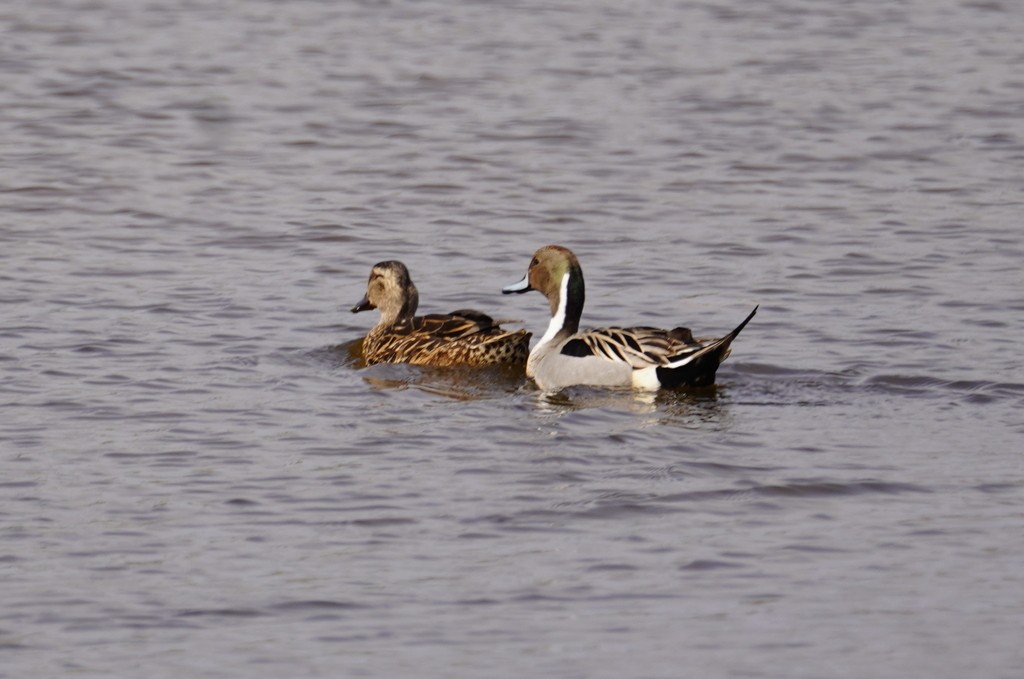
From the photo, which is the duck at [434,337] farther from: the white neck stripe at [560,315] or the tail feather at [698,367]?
the tail feather at [698,367]

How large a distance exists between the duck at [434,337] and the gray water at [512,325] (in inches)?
7.0

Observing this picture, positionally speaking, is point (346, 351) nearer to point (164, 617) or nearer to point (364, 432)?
point (364, 432)

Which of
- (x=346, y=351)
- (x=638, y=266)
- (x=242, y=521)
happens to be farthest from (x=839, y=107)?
(x=242, y=521)

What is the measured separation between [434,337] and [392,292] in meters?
0.77

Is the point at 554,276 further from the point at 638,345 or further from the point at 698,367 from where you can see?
the point at 698,367

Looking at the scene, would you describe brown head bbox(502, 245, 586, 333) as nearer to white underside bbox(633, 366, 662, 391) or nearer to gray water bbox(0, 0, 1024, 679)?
gray water bbox(0, 0, 1024, 679)

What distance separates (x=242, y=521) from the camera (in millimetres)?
8055

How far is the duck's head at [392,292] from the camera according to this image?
1242cm

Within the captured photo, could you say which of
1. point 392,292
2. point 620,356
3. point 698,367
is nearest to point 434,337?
point 392,292

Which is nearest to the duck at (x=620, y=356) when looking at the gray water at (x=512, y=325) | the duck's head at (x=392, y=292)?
the gray water at (x=512, y=325)

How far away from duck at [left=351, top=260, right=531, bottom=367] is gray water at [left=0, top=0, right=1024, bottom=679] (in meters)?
0.18

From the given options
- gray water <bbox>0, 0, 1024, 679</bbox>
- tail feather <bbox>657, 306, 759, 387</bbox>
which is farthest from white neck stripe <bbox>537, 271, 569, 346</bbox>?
tail feather <bbox>657, 306, 759, 387</bbox>

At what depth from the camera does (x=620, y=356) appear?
10.9 m

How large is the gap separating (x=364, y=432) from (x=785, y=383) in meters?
2.61
